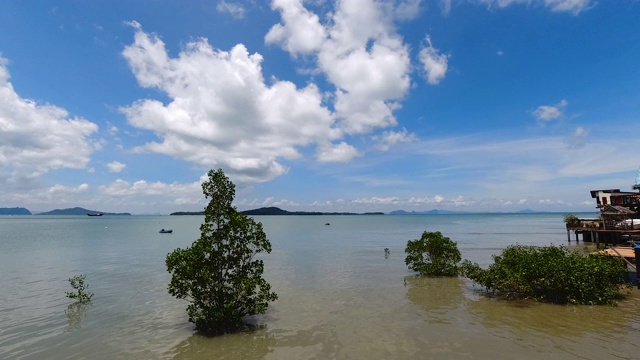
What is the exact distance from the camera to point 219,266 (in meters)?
15.4

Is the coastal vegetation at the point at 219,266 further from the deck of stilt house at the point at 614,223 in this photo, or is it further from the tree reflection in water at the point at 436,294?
the deck of stilt house at the point at 614,223

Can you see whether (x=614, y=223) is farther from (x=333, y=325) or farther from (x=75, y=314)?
(x=75, y=314)

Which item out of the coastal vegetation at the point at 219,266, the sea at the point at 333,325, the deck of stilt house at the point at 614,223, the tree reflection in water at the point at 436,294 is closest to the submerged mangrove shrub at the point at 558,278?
the sea at the point at 333,325

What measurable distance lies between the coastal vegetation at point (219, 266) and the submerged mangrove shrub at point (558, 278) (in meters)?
13.7

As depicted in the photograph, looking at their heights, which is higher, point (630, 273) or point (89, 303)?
point (630, 273)

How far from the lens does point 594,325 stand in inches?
571

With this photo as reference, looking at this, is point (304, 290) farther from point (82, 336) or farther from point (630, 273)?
point (630, 273)

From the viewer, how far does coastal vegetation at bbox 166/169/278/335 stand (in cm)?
1468

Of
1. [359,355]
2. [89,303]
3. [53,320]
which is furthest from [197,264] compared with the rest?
[89,303]

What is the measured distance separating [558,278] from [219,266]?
1772 cm

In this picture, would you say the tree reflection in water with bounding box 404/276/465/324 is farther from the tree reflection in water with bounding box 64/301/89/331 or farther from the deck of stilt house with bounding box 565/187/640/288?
the tree reflection in water with bounding box 64/301/89/331

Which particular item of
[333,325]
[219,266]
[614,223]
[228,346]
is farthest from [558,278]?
[614,223]

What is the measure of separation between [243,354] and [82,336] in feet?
27.3

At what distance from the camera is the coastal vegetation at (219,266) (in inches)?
578
